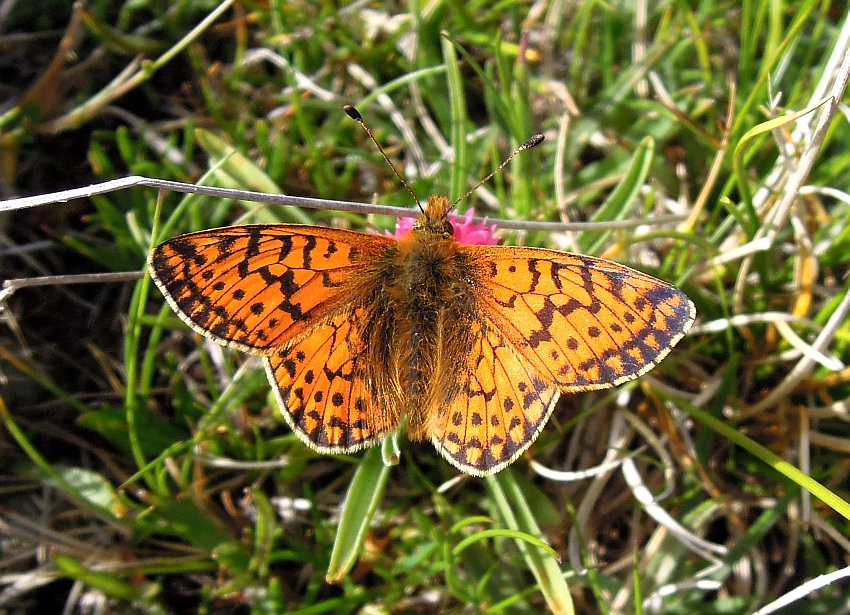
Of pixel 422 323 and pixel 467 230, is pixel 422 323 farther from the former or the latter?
pixel 467 230

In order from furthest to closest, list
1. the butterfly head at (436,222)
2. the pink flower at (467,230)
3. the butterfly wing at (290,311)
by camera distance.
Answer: the pink flower at (467,230), the butterfly head at (436,222), the butterfly wing at (290,311)

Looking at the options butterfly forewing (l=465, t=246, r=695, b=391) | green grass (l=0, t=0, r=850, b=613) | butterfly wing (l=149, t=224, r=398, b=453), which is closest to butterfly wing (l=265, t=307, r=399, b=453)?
butterfly wing (l=149, t=224, r=398, b=453)

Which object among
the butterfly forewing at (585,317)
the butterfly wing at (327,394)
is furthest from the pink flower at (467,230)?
the butterfly wing at (327,394)

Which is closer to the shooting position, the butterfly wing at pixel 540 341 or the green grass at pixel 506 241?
the butterfly wing at pixel 540 341

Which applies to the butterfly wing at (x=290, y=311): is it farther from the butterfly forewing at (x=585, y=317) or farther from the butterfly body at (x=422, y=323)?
the butterfly forewing at (x=585, y=317)

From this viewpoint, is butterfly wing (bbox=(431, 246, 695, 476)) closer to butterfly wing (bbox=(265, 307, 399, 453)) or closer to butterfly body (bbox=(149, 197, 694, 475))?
butterfly body (bbox=(149, 197, 694, 475))

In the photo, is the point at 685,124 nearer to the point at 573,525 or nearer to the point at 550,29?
the point at 550,29

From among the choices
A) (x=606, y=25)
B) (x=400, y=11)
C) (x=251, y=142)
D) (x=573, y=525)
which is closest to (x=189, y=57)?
(x=251, y=142)
